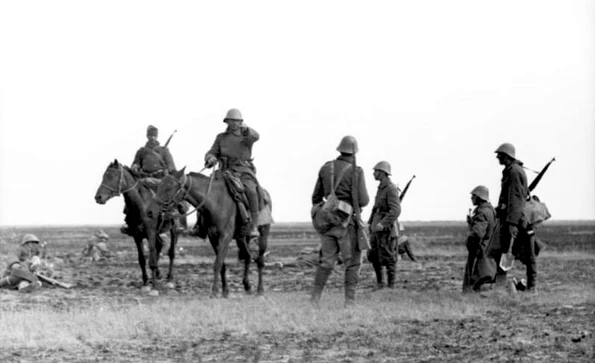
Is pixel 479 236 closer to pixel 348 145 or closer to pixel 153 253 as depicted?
pixel 348 145

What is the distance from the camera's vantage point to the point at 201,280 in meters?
21.2

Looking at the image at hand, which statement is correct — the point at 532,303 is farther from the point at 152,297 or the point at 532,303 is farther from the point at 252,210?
the point at 152,297

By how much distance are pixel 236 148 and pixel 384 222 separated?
2931 mm

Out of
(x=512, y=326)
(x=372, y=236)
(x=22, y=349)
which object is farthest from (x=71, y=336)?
(x=372, y=236)

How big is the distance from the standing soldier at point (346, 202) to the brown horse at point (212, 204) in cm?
261

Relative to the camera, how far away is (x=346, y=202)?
44.7 feet

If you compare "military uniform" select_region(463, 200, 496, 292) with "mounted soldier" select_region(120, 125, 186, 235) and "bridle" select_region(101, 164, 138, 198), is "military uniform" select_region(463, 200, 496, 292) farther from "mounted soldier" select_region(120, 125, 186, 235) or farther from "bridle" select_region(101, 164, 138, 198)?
"bridle" select_region(101, 164, 138, 198)

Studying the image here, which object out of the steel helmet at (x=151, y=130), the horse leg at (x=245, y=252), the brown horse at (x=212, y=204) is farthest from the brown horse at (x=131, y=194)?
the horse leg at (x=245, y=252)

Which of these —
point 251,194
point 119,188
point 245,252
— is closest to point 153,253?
point 119,188

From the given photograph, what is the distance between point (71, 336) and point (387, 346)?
143 inches

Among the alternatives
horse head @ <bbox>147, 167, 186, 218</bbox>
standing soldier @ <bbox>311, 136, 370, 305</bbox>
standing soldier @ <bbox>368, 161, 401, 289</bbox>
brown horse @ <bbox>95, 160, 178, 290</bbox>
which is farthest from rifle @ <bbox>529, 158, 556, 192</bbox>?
brown horse @ <bbox>95, 160, 178, 290</bbox>

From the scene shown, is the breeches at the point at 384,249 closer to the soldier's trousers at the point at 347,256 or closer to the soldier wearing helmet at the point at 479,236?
the soldier wearing helmet at the point at 479,236

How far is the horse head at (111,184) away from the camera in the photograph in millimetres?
18344

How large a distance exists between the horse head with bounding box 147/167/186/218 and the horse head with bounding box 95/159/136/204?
79.5 inches
